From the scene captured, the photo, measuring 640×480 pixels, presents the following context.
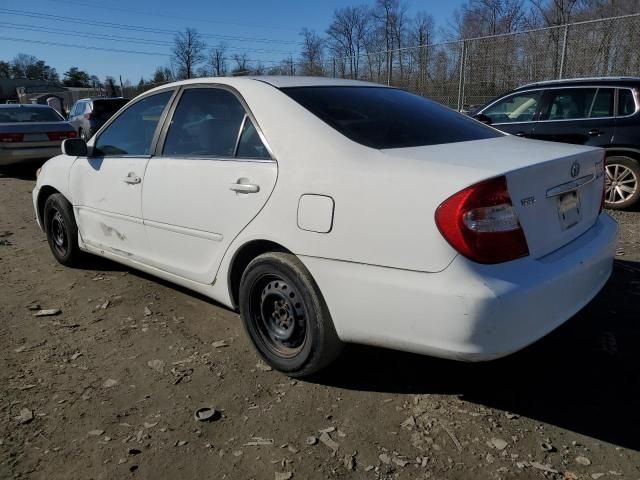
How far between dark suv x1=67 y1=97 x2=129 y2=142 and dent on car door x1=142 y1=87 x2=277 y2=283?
1514 centimetres

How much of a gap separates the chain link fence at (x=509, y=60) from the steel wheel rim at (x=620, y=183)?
432cm

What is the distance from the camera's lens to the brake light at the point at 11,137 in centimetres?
1059

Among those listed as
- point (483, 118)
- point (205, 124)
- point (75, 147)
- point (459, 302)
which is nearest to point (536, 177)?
point (459, 302)

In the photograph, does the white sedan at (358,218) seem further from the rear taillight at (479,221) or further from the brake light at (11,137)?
the brake light at (11,137)

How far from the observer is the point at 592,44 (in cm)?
1052

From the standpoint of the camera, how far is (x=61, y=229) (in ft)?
16.1

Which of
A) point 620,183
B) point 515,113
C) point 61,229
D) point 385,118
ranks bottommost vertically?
point 620,183

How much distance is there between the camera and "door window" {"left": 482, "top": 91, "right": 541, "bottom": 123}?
7.53m

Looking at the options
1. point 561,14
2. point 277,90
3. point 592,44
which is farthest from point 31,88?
point 277,90

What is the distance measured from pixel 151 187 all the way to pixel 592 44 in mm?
10049

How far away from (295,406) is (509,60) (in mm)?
11208

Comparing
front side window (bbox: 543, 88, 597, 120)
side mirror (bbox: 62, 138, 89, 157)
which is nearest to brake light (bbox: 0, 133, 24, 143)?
side mirror (bbox: 62, 138, 89, 157)

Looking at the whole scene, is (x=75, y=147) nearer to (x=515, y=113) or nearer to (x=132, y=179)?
(x=132, y=179)

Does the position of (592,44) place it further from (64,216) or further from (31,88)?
(31,88)
